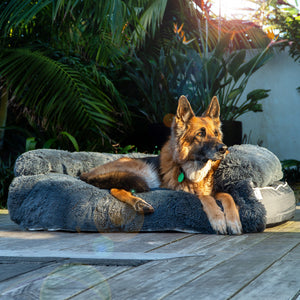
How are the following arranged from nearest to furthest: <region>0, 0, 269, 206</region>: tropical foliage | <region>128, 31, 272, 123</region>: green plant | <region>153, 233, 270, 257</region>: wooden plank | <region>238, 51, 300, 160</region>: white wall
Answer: <region>153, 233, 270, 257</region>: wooden plank → <region>0, 0, 269, 206</region>: tropical foliage → <region>128, 31, 272, 123</region>: green plant → <region>238, 51, 300, 160</region>: white wall

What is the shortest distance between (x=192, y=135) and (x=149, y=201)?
722mm

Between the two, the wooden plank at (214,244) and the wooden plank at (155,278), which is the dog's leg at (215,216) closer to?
the wooden plank at (214,244)

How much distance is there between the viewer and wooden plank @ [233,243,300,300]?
156cm

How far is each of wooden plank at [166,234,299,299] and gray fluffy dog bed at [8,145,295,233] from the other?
0.66 meters

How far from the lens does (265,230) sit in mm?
3400

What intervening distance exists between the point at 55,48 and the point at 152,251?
501 cm

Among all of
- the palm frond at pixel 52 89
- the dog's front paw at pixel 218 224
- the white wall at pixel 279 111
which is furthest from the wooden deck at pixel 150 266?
the white wall at pixel 279 111

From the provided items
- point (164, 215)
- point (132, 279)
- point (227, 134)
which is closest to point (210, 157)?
point (164, 215)

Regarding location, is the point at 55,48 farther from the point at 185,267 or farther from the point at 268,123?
the point at 185,267

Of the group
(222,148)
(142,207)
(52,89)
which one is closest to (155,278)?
(142,207)

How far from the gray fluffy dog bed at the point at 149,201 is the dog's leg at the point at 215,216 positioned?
4cm

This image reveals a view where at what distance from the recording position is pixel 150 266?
203 centimetres

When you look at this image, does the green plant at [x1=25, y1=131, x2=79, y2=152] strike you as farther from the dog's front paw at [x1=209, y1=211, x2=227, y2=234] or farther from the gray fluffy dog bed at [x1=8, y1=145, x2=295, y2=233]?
the dog's front paw at [x1=209, y1=211, x2=227, y2=234]

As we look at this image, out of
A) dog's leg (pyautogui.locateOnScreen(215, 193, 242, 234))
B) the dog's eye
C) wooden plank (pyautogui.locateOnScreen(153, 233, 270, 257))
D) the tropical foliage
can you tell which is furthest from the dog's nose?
the tropical foliage
